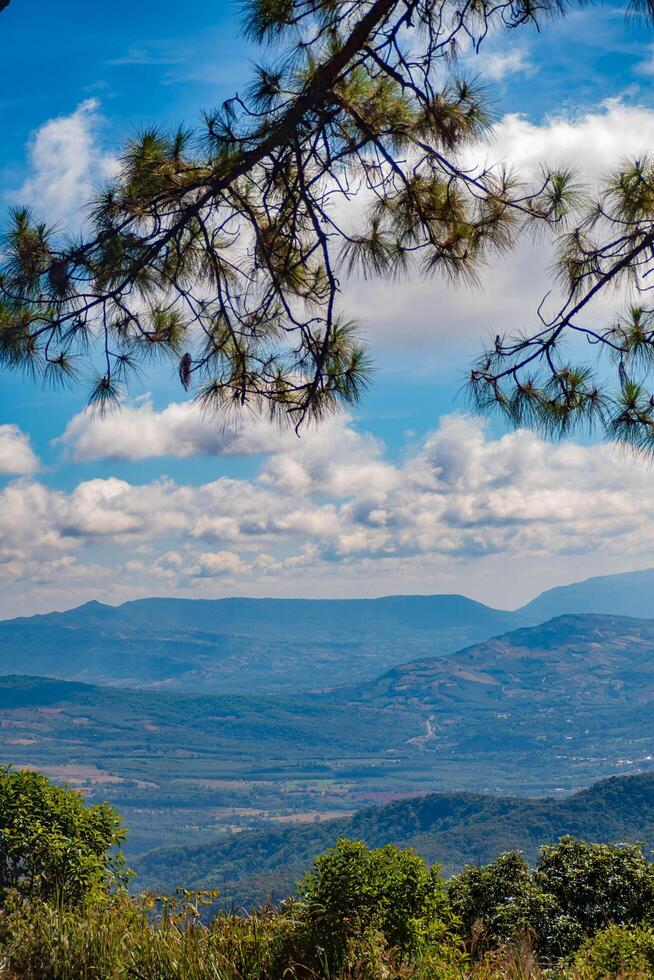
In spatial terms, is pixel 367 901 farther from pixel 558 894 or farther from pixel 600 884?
pixel 600 884

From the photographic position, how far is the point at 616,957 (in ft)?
15.7

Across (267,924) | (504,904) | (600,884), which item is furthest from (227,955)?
(600,884)

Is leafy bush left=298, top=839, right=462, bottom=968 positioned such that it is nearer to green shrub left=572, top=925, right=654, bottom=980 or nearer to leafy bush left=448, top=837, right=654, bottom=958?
green shrub left=572, top=925, right=654, bottom=980

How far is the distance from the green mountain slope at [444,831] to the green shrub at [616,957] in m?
92.1

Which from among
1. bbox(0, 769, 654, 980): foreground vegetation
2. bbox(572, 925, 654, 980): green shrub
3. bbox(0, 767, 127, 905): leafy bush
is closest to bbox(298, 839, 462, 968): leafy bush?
bbox(0, 769, 654, 980): foreground vegetation

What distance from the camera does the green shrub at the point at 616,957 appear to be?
445 cm

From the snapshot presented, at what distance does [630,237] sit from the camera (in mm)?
5410

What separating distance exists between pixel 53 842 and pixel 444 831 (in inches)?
5109

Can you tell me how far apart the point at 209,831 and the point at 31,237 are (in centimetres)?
21058

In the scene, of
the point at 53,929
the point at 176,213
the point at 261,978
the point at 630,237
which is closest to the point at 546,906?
the point at 261,978

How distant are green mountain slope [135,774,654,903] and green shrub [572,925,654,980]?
9208cm

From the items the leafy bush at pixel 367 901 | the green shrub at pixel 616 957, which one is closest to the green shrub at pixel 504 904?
the green shrub at pixel 616 957

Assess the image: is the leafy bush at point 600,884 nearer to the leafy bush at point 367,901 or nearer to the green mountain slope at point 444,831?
the leafy bush at point 367,901

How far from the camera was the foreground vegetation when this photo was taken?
4516mm
